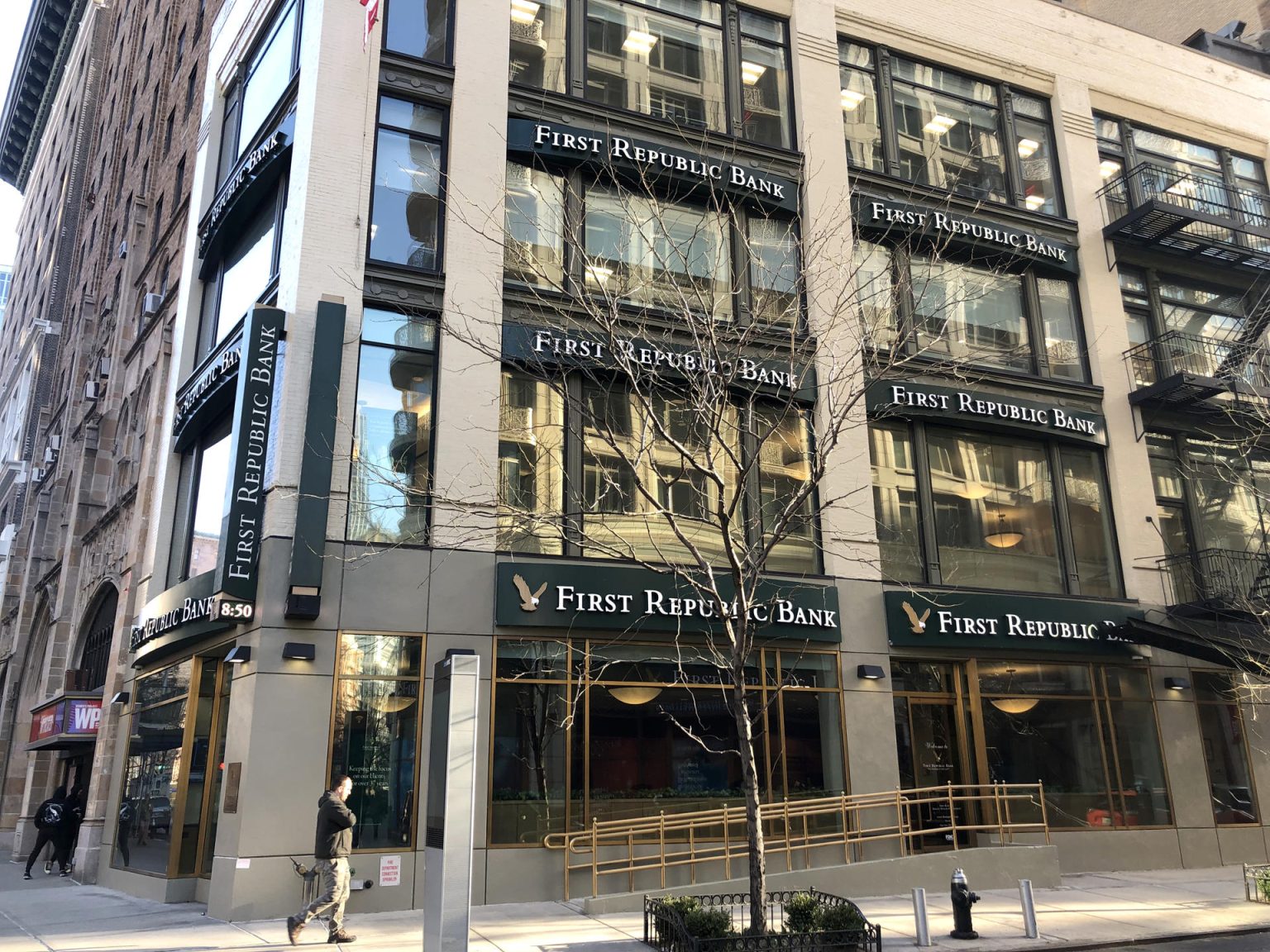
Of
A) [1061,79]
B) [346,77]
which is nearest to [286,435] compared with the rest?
[346,77]

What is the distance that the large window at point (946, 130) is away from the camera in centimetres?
2316

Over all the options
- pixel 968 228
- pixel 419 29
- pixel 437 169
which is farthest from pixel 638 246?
pixel 968 228

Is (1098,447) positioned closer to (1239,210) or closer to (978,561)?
(978,561)

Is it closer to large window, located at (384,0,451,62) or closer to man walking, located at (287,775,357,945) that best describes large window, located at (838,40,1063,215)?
large window, located at (384,0,451,62)

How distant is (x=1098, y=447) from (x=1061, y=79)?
31.1 feet

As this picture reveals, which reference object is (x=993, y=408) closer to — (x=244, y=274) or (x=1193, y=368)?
(x=1193, y=368)

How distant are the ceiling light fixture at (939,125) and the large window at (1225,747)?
13.2 meters

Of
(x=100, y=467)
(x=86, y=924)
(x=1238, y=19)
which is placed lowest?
(x=86, y=924)

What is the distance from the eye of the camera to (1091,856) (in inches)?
765

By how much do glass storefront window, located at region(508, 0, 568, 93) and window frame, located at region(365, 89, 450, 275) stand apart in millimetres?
1845

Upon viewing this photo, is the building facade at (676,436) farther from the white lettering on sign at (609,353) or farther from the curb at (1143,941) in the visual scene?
the curb at (1143,941)

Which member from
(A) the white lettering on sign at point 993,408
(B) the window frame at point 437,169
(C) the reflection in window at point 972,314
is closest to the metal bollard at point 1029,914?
(A) the white lettering on sign at point 993,408

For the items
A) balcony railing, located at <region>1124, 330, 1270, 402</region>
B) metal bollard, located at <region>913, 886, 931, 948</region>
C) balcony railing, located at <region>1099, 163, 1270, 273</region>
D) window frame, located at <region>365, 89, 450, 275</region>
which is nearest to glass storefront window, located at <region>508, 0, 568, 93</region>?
window frame, located at <region>365, 89, 450, 275</region>

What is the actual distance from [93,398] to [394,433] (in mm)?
19018
